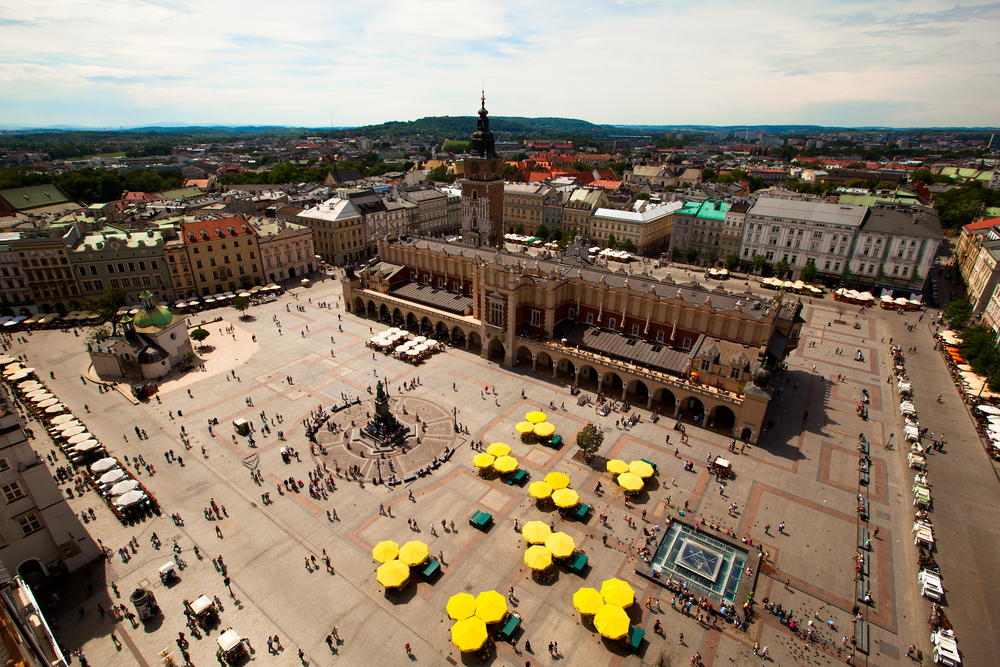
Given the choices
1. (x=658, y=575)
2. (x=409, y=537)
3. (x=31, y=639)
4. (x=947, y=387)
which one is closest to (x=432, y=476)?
(x=409, y=537)

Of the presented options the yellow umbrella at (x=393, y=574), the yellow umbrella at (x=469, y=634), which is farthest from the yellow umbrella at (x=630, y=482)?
the yellow umbrella at (x=393, y=574)

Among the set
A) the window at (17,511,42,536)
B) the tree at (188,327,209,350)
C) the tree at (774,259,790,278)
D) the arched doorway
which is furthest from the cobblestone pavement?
the tree at (774,259,790,278)

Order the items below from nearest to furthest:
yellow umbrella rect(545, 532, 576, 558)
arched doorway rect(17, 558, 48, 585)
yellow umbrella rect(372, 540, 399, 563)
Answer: arched doorway rect(17, 558, 48, 585), yellow umbrella rect(372, 540, 399, 563), yellow umbrella rect(545, 532, 576, 558)

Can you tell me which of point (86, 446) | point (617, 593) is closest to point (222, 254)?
point (86, 446)

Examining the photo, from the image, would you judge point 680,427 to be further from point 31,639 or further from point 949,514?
point 31,639

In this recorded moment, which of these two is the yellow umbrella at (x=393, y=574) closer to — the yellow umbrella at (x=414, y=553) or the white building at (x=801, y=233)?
the yellow umbrella at (x=414, y=553)

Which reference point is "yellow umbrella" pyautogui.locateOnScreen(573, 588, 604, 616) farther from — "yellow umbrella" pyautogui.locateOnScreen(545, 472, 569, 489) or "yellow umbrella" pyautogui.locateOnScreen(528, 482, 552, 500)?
"yellow umbrella" pyautogui.locateOnScreen(545, 472, 569, 489)

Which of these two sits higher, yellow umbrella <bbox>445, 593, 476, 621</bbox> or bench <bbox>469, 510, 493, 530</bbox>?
yellow umbrella <bbox>445, 593, 476, 621</bbox>
